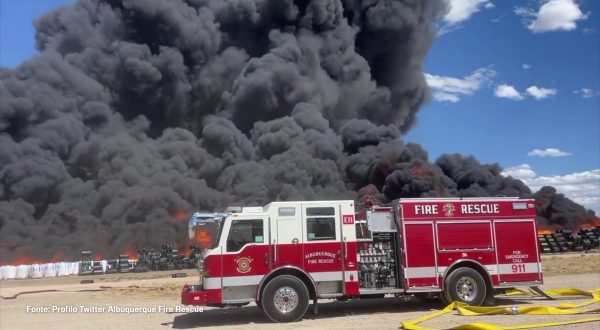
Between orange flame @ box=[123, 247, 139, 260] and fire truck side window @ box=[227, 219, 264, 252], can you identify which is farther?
orange flame @ box=[123, 247, 139, 260]

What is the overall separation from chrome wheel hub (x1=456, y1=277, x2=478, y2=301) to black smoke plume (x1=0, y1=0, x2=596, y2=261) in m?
34.7

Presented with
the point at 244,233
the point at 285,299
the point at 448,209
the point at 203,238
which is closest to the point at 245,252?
the point at 244,233

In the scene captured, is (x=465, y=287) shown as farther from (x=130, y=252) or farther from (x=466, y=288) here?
(x=130, y=252)

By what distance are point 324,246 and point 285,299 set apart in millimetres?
1312

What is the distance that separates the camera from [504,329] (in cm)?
854

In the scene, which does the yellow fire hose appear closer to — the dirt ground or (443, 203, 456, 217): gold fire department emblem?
the dirt ground

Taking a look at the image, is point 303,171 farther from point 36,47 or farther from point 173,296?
point 36,47

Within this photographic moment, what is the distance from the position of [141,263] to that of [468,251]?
2625 cm

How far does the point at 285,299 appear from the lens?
10859mm

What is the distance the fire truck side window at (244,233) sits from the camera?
1107cm

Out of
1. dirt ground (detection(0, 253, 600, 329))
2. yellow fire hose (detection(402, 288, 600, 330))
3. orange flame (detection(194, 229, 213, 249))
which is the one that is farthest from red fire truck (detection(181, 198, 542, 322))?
yellow fire hose (detection(402, 288, 600, 330))

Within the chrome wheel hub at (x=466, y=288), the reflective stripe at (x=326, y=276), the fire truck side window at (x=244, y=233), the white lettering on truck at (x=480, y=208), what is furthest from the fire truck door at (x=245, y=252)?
the white lettering on truck at (x=480, y=208)

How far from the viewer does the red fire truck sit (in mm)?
10891

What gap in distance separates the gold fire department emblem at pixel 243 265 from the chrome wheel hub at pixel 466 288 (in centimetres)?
453
